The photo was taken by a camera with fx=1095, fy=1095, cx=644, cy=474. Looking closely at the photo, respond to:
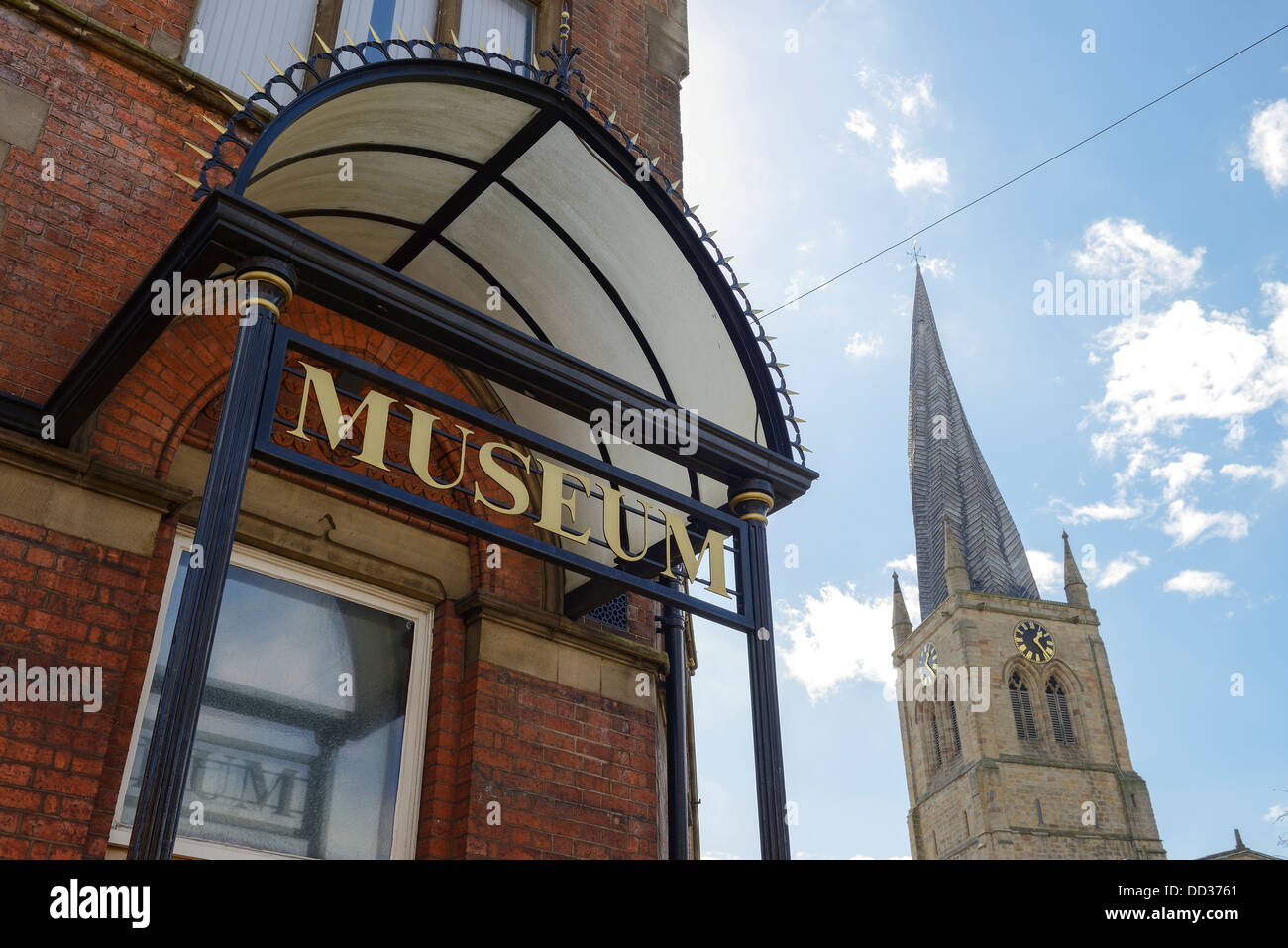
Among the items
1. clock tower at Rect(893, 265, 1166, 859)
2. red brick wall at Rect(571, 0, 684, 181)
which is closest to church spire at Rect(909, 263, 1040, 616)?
clock tower at Rect(893, 265, 1166, 859)

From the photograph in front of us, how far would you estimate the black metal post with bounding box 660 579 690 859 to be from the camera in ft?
19.2

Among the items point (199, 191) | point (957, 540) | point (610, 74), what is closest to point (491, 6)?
point (610, 74)

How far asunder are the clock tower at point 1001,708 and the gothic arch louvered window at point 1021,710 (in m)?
0.08

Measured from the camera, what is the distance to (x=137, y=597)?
4.66m

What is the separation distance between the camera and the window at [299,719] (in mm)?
4785

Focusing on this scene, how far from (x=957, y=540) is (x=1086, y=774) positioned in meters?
17.1

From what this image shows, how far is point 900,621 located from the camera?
Answer: 7594 centimetres

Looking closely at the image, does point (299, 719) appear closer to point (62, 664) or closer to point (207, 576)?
point (62, 664)

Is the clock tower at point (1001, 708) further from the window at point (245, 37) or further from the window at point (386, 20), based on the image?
the window at point (245, 37)

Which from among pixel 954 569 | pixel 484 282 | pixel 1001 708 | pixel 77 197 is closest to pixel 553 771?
pixel 484 282

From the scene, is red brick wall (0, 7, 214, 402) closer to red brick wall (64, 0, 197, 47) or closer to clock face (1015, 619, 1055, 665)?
red brick wall (64, 0, 197, 47)

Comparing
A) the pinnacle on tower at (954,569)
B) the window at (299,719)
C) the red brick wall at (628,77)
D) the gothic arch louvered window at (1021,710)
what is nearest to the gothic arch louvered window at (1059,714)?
the gothic arch louvered window at (1021,710)
